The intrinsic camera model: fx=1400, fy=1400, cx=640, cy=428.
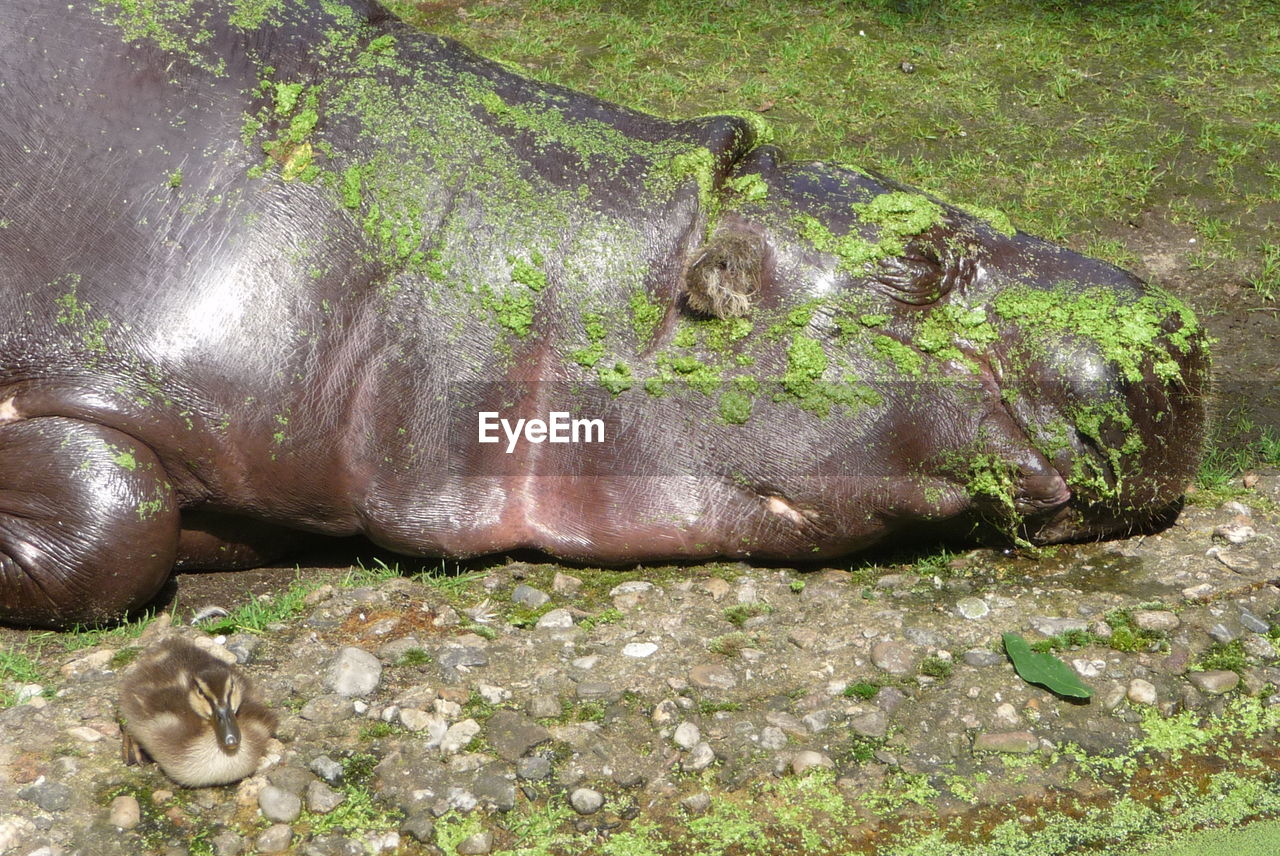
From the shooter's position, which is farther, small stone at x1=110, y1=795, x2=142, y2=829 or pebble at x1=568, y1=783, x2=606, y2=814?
pebble at x1=568, y1=783, x2=606, y2=814

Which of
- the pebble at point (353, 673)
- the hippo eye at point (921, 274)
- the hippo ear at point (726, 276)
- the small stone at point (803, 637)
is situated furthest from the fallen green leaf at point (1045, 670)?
the pebble at point (353, 673)

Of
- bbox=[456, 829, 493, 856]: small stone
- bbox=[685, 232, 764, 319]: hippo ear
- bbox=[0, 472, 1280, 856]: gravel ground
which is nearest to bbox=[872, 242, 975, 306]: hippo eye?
bbox=[685, 232, 764, 319]: hippo ear

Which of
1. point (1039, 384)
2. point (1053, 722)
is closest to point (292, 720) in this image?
point (1053, 722)

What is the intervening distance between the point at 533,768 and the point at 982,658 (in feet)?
4.49

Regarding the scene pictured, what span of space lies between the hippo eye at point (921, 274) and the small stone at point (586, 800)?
1.73 meters

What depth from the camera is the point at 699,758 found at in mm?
3721

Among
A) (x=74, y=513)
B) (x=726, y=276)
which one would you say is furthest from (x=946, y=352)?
(x=74, y=513)

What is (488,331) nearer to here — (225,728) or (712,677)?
(712,677)

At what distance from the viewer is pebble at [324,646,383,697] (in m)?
3.93

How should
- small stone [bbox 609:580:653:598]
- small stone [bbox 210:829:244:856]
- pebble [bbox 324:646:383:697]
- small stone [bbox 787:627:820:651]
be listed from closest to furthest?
small stone [bbox 210:829:244:856] → pebble [bbox 324:646:383:697] → small stone [bbox 787:627:820:651] → small stone [bbox 609:580:653:598]

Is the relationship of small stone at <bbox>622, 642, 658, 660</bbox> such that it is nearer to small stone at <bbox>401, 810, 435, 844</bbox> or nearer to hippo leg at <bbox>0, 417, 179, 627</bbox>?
small stone at <bbox>401, 810, 435, 844</bbox>

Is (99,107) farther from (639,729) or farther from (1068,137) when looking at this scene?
(1068,137)

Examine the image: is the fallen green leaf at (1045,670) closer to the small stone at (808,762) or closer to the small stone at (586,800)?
the small stone at (808,762)

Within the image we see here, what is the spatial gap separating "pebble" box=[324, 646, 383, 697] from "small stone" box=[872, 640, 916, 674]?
1.44 metres
